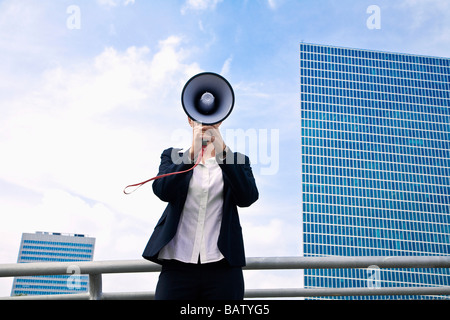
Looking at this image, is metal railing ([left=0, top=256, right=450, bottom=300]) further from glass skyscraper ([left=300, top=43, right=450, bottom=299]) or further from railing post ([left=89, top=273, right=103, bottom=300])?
glass skyscraper ([left=300, top=43, right=450, bottom=299])

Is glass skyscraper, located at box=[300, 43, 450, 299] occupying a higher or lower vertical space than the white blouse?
higher

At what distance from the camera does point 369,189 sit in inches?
2906

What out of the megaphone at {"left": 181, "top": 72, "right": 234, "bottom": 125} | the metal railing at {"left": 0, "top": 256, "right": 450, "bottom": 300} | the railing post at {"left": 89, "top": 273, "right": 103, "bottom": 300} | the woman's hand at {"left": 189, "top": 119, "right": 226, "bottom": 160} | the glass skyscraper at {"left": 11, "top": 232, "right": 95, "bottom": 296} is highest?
the glass skyscraper at {"left": 11, "top": 232, "right": 95, "bottom": 296}

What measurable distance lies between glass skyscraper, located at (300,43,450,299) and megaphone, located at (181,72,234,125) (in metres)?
70.8

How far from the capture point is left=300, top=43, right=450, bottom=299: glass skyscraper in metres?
70.8

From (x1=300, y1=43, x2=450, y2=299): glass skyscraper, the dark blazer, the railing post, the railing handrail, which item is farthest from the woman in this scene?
(x1=300, y1=43, x2=450, y2=299): glass skyscraper

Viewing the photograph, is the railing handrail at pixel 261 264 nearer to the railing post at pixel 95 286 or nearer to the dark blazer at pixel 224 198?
the railing post at pixel 95 286

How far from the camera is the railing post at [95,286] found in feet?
7.27

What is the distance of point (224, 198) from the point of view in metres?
2.14

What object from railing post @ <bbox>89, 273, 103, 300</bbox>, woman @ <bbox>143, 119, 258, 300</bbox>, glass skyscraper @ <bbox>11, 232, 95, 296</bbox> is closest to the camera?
woman @ <bbox>143, 119, 258, 300</bbox>
